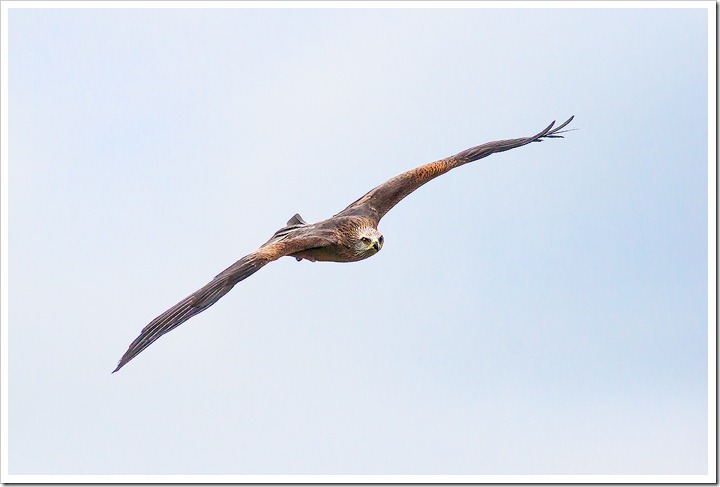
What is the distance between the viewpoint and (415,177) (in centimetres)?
2005

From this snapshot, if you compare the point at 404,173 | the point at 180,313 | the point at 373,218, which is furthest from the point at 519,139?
the point at 180,313

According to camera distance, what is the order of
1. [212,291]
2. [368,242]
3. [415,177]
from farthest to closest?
[415,177]
[368,242]
[212,291]

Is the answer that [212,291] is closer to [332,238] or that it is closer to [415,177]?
[332,238]

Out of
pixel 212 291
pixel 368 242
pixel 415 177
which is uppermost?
pixel 415 177

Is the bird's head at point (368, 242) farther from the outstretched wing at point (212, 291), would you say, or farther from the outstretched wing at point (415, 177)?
the outstretched wing at point (415, 177)

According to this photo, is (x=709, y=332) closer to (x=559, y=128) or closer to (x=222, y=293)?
(x=559, y=128)

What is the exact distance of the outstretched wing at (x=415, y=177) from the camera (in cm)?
1938

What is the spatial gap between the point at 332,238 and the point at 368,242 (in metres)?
0.56

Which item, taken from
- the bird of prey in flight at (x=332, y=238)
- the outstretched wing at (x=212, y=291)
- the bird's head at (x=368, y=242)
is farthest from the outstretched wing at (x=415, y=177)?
the outstretched wing at (x=212, y=291)

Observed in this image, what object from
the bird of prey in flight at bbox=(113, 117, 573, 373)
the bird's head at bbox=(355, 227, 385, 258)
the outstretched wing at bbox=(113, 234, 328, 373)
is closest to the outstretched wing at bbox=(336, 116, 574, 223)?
the bird of prey in flight at bbox=(113, 117, 573, 373)

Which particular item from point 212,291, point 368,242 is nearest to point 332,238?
point 368,242

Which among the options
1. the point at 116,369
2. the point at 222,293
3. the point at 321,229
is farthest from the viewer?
the point at 321,229

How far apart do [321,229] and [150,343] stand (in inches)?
159

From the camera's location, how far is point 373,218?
1881cm
